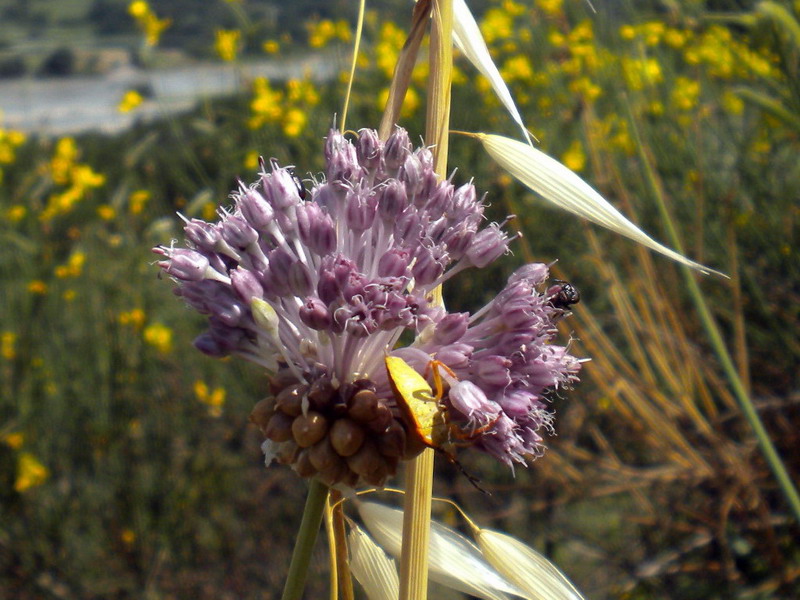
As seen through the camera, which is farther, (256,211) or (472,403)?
(256,211)

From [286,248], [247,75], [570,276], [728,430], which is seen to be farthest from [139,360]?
[286,248]

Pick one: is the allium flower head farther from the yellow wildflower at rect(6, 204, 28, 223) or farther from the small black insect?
the yellow wildflower at rect(6, 204, 28, 223)

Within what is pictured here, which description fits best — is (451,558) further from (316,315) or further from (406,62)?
(406,62)

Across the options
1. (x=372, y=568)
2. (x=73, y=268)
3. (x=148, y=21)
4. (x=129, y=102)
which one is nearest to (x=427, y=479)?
(x=372, y=568)

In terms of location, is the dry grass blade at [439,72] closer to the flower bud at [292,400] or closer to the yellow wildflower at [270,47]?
the flower bud at [292,400]

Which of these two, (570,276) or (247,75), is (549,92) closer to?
(570,276)

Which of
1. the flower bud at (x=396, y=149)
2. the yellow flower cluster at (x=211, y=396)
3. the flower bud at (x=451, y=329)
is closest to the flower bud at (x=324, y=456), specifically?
the flower bud at (x=451, y=329)
